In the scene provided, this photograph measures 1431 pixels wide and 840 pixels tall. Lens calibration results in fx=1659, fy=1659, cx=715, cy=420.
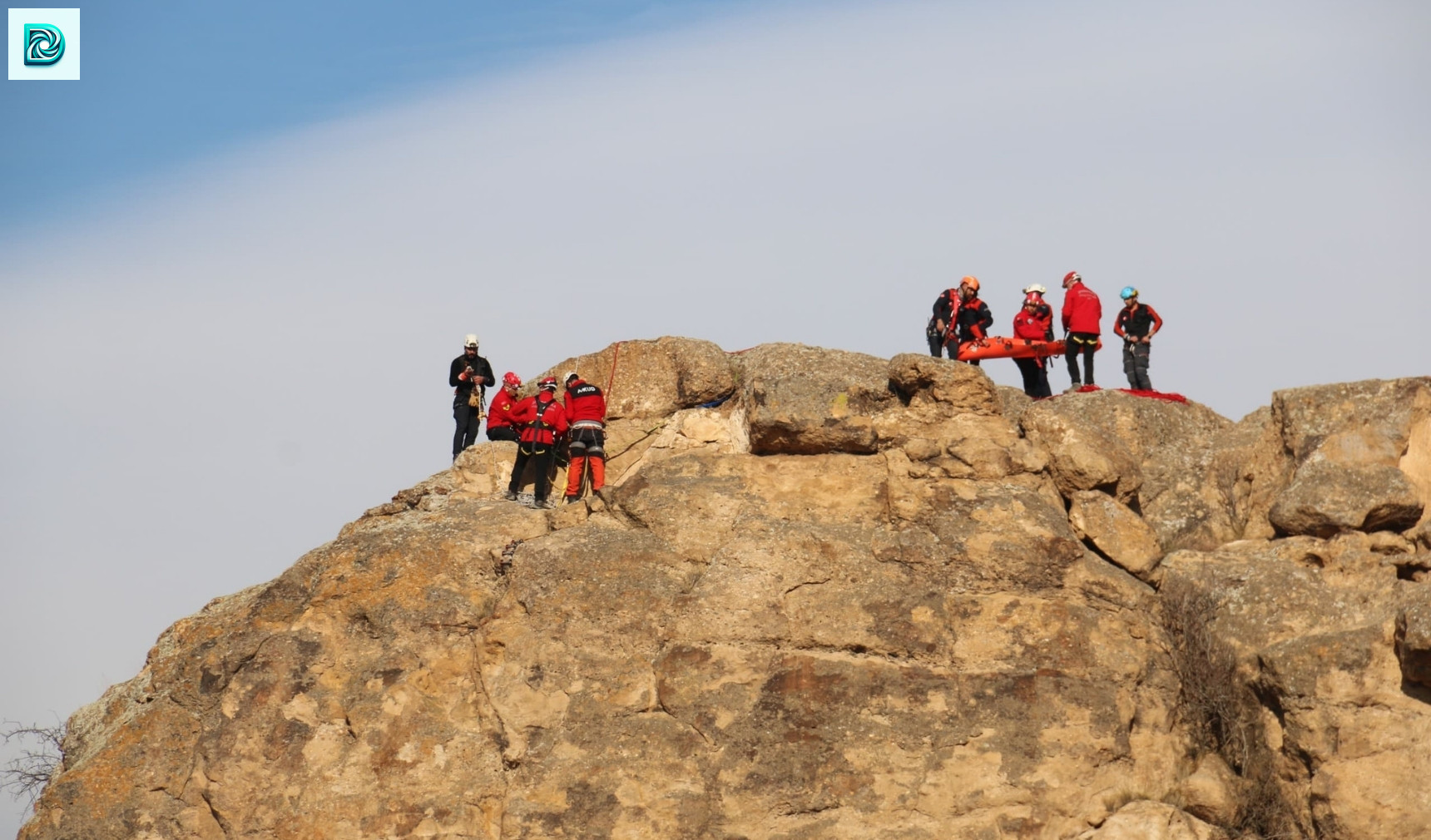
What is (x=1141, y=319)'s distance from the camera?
2456 centimetres

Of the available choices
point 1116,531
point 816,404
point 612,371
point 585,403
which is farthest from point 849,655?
point 612,371

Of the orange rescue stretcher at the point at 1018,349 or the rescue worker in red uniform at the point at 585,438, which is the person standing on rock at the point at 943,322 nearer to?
the orange rescue stretcher at the point at 1018,349

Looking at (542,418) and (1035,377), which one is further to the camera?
(1035,377)

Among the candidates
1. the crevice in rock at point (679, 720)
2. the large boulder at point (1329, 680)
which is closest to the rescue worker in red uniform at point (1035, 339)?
the large boulder at point (1329, 680)

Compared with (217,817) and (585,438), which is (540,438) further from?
(217,817)

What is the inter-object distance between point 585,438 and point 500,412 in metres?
2.07

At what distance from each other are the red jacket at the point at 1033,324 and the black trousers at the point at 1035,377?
0.38 metres

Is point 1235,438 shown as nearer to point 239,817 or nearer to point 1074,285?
point 1074,285

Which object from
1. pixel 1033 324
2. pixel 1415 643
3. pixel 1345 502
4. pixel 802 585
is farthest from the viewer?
pixel 1033 324

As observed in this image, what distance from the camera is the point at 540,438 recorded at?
22.3 m

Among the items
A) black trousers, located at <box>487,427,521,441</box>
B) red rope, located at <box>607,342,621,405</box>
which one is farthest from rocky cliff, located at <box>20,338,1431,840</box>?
red rope, located at <box>607,342,621,405</box>

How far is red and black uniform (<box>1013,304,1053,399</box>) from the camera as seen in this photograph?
2481 cm

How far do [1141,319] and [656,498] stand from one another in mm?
8407

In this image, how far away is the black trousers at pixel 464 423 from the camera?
25469 millimetres
